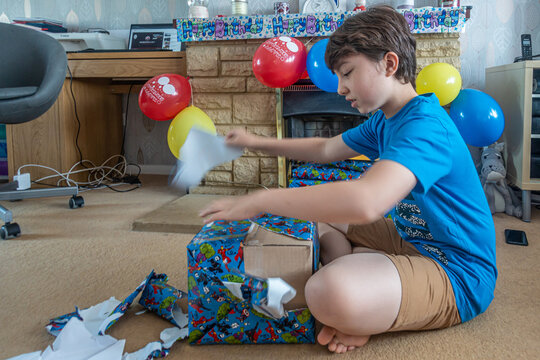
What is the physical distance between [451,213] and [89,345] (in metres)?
0.77

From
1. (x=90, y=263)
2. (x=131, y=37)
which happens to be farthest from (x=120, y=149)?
(x=90, y=263)

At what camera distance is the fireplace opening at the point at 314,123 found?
195 centimetres

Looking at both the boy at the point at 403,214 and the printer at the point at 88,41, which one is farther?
the printer at the point at 88,41

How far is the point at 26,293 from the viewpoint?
116cm

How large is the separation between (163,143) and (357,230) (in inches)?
84.7

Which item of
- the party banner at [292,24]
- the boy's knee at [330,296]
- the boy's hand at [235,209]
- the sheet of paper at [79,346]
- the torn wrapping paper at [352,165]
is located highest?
the party banner at [292,24]

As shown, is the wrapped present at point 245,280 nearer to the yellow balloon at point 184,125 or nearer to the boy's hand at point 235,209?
the boy's hand at point 235,209

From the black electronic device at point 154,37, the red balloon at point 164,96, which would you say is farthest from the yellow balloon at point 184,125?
the black electronic device at point 154,37

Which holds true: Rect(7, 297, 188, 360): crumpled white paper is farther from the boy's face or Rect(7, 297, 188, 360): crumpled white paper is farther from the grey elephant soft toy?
the grey elephant soft toy

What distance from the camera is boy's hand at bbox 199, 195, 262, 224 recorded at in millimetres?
721

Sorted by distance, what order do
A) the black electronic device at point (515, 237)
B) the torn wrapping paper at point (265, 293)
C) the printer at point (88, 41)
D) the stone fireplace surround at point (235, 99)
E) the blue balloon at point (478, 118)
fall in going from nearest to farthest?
the torn wrapping paper at point (265, 293)
the black electronic device at point (515, 237)
the blue balloon at point (478, 118)
the stone fireplace surround at point (235, 99)
the printer at point (88, 41)

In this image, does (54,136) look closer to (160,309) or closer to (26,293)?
(26,293)

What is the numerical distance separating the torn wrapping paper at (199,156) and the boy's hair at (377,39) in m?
0.33

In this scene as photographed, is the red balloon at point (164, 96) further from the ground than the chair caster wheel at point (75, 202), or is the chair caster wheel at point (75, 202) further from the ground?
the red balloon at point (164, 96)
